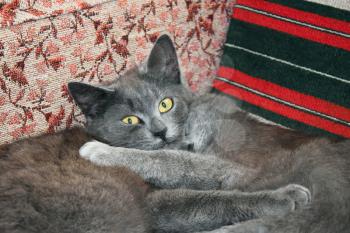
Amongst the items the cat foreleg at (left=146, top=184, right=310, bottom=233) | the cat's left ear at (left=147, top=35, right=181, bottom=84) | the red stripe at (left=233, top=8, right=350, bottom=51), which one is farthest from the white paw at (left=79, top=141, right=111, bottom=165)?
the red stripe at (left=233, top=8, right=350, bottom=51)

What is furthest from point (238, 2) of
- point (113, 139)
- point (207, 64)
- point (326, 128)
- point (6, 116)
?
point (6, 116)

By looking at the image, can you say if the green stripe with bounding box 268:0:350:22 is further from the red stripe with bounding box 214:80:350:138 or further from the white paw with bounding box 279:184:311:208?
the white paw with bounding box 279:184:311:208

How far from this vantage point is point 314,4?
1.92 m

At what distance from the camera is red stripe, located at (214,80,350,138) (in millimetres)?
1886

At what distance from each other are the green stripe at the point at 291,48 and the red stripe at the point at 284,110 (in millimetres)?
196

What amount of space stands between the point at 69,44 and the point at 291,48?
36.6 inches

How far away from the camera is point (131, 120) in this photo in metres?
1.93

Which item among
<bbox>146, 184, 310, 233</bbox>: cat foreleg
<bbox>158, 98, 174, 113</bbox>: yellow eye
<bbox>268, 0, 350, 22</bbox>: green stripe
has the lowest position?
<bbox>146, 184, 310, 233</bbox>: cat foreleg

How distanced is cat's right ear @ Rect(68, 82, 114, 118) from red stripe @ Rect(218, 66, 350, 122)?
0.61 metres

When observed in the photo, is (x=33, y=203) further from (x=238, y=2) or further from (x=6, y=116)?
(x=238, y=2)

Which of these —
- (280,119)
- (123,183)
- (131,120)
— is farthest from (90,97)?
(280,119)

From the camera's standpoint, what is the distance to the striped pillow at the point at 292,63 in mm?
1867

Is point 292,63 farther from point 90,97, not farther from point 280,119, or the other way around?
point 90,97

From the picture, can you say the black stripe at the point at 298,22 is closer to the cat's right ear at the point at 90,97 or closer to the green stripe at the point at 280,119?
the green stripe at the point at 280,119
